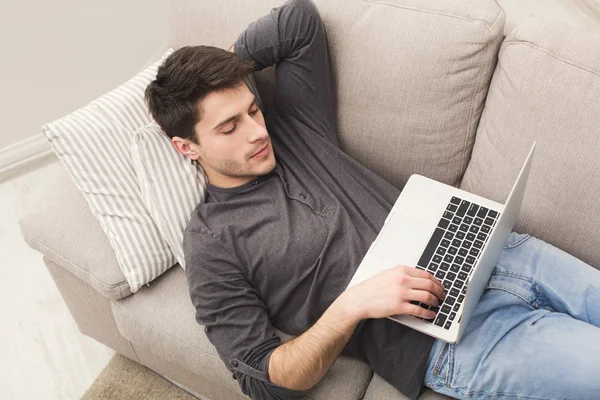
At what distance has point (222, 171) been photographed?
62.2 inches

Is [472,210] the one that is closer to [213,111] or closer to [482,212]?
[482,212]

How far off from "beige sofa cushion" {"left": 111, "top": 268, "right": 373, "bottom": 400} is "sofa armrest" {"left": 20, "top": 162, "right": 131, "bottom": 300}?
6 cm

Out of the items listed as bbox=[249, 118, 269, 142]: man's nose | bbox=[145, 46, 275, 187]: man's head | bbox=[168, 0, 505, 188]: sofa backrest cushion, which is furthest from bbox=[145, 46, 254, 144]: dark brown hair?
bbox=[168, 0, 505, 188]: sofa backrest cushion

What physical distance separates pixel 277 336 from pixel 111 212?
54cm

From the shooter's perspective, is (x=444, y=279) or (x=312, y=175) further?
(x=312, y=175)

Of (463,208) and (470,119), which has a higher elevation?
(470,119)

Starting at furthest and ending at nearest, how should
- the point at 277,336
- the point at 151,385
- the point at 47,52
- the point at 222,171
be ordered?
the point at 47,52 < the point at 151,385 < the point at 222,171 < the point at 277,336

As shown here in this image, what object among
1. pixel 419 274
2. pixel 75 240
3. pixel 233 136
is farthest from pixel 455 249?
pixel 75 240

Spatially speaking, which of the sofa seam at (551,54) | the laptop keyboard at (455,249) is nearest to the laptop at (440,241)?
the laptop keyboard at (455,249)

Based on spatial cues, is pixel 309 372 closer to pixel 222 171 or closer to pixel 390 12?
pixel 222 171

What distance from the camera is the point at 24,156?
261cm

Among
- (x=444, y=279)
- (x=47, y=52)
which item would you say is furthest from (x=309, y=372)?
(x=47, y=52)

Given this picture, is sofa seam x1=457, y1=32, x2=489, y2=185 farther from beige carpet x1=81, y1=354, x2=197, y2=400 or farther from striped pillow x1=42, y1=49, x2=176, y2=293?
beige carpet x1=81, y1=354, x2=197, y2=400

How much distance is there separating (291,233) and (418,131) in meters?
0.43
